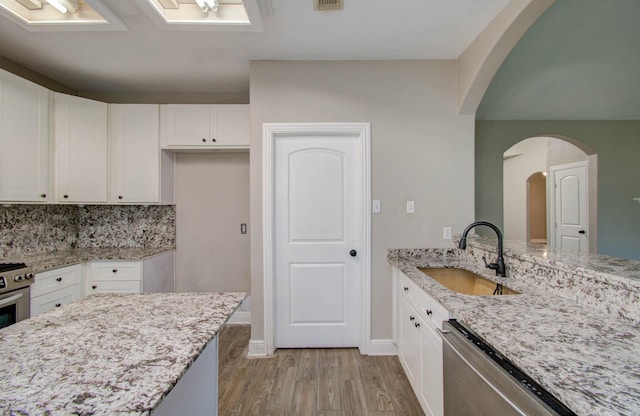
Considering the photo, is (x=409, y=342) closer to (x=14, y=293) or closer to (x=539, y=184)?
(x=14, y=293)

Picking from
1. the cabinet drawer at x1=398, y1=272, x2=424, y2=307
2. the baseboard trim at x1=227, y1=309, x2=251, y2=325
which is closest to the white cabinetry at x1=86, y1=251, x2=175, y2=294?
the baseboard trim at x1=227, y1=309, x2=251, y2=325

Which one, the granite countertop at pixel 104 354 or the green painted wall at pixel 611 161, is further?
the green painted wall at pixel 611 161

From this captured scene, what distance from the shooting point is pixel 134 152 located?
9.28 ft

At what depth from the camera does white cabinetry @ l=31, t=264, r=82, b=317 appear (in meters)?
2.08

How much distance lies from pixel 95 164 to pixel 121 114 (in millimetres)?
555

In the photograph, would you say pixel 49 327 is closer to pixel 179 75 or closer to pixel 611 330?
pixel 611 330

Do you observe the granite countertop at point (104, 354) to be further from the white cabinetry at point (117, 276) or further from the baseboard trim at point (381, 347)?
the baseboard trim at point (381, 347)

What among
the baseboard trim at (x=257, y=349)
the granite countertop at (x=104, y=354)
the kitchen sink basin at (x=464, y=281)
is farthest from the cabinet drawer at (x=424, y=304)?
the baseboard trim at (x=257, y=349)

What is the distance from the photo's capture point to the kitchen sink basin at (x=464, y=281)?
74.0 inches

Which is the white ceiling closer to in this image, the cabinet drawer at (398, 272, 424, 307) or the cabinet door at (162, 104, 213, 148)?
the cabinet door at (162, 104, 213, 148)

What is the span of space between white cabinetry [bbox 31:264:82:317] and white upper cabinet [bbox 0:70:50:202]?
0.67 metres

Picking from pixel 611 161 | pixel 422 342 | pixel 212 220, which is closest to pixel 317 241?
pixel 422 342

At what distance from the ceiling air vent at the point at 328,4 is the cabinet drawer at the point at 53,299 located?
2.86m

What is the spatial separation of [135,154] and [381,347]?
3.00 meters
